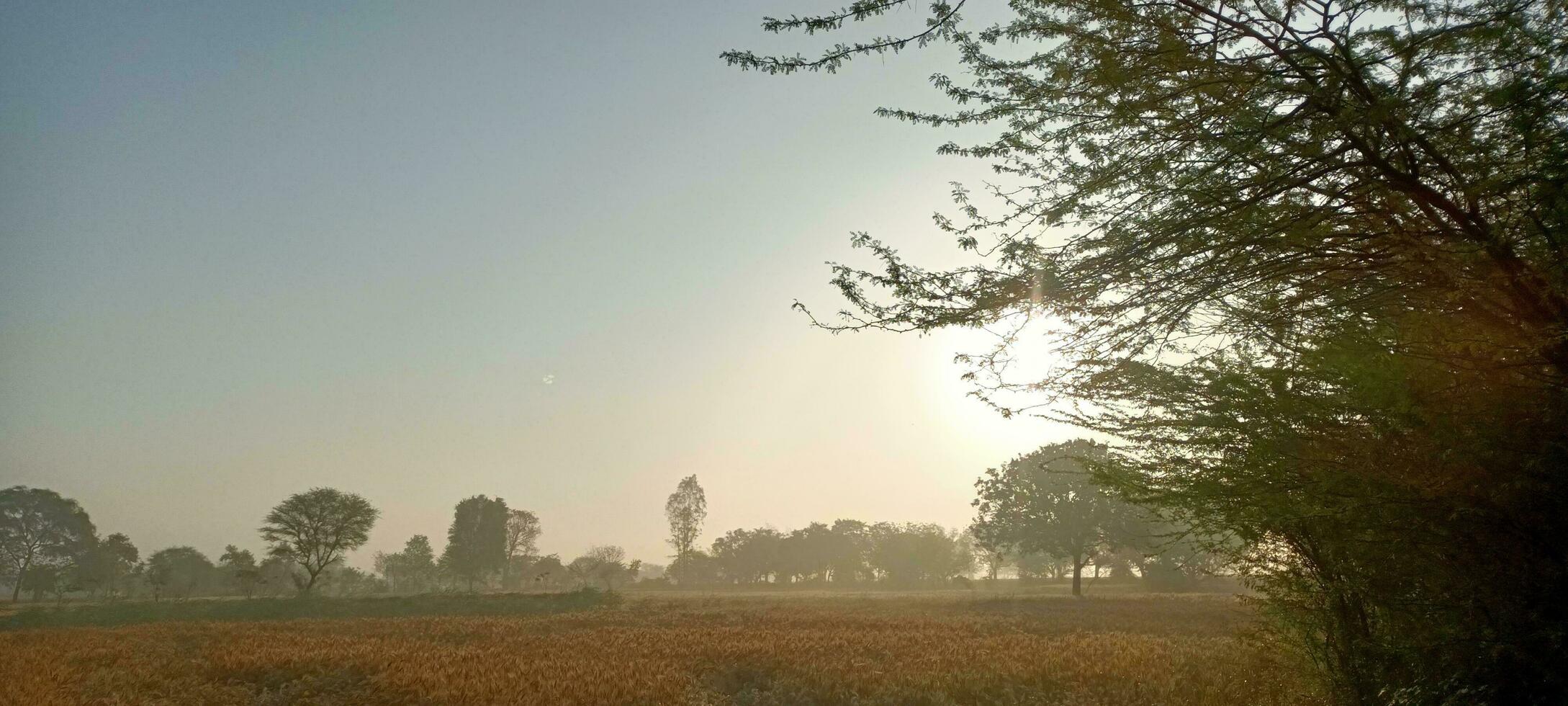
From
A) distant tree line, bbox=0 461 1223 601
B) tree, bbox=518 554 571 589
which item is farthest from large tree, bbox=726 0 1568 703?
tree, bbox=518 554 571 589

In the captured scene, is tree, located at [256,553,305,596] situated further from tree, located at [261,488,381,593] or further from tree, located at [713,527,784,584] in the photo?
tree, located at [713,527,784,584]

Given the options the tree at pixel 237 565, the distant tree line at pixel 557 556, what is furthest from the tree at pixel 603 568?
the tree at pixel 237 565

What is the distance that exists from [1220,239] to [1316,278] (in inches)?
47.2

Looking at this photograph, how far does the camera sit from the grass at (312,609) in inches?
1501

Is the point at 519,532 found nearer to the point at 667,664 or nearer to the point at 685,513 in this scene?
the point at 685,513

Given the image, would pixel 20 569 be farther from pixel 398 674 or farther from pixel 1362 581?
pixel 1362 581

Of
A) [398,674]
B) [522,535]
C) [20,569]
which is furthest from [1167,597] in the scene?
[20,569]

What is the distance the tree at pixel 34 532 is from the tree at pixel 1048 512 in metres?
93.6

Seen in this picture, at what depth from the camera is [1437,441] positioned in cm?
496

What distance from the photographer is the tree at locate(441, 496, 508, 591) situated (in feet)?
280

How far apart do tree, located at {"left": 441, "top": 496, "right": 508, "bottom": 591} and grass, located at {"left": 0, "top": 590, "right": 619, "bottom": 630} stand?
3908cm

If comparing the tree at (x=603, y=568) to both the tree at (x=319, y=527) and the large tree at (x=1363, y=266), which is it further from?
the large tree at (x=1363, y=266)

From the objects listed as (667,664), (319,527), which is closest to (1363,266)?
(667,664)

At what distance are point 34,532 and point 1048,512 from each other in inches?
3937
